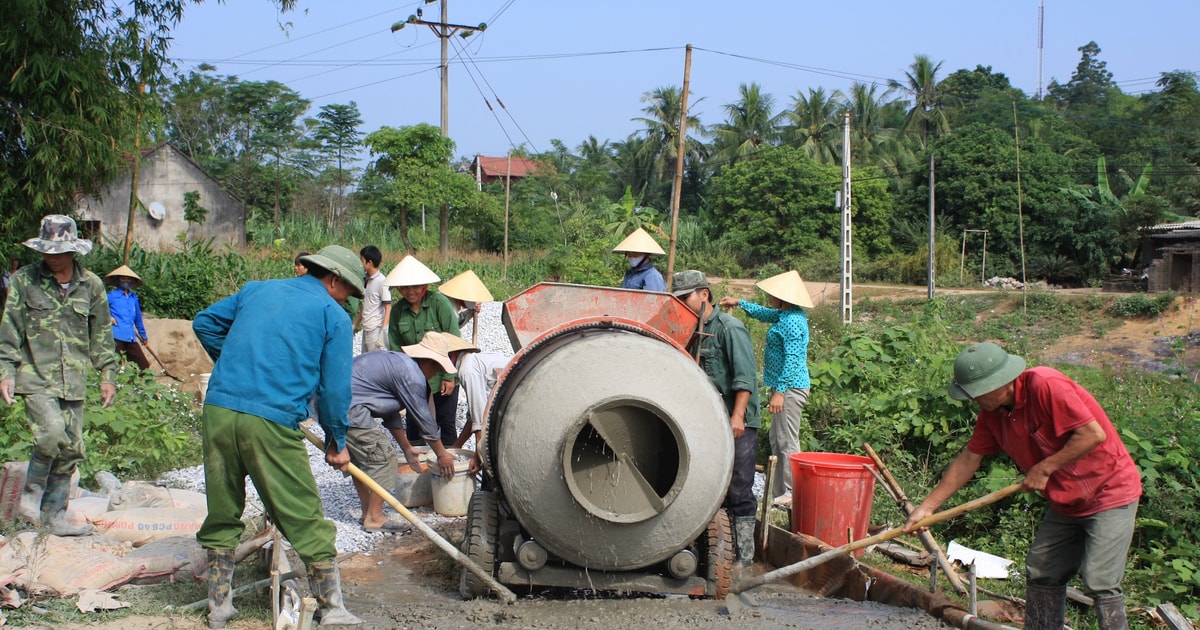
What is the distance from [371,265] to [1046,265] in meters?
32.9

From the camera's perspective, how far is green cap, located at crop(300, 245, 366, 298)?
164 inches

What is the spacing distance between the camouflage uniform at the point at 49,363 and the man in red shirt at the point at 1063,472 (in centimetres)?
454

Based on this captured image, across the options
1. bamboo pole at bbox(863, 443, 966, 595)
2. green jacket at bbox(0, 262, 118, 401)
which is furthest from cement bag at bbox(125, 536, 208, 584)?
bamboo pole at bbox(863, 443, 966, 595)

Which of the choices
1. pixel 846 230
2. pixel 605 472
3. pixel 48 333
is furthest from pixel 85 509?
pixel 846 230

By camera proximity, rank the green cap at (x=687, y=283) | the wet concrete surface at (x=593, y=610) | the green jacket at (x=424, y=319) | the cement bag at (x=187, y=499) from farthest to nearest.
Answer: the green jacket at (x=424, y=319)
the green cap at (x=687, y=283)
the cement bag at (x=187, y=499)
the wet concrete surface at (x=593, y=610)

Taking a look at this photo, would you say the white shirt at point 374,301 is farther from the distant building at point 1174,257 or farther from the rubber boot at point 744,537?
the distant building at point 1174,257

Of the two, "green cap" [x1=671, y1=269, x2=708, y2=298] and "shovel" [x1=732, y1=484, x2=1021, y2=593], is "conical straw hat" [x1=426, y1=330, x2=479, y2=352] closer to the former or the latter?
"green cap" [x1=671, y1=269, x2=708, y2=298]

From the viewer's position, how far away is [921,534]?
14.8 ft

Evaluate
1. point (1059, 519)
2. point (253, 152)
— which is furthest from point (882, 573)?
point (253, 152)

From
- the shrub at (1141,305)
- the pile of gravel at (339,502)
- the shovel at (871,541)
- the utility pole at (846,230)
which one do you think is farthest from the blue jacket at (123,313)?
the shrub at (1141,305)

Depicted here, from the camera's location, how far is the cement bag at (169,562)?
4434mm

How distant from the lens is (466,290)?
7.53m

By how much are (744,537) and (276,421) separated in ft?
9.23

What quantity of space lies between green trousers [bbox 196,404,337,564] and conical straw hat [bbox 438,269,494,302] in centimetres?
355
